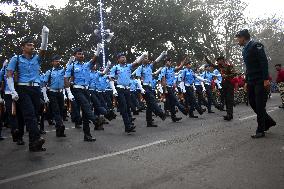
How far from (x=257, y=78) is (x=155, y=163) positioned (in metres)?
3.42

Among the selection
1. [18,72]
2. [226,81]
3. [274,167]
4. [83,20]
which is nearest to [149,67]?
[226,81]

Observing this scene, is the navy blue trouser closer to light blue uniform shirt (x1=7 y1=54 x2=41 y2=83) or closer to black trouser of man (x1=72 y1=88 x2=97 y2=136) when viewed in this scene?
black trouser of man (x1=72 y1=88 x2=97 y2=136)

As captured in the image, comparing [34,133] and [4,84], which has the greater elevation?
[4,84]

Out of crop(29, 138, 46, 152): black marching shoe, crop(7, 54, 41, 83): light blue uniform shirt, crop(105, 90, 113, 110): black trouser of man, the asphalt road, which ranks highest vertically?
crop(7, 54, 41, 83): light blue uniform shirt

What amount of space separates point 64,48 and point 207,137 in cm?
3260

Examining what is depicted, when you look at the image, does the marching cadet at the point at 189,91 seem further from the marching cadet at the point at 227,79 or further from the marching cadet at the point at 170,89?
the marching cadet at the point at 227,79

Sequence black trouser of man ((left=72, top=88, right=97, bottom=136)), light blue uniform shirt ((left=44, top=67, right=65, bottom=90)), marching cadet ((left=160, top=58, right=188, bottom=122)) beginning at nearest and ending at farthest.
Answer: black trouser of man ((left=72, top=88, right=97, bottom=136))
light blue uniform shirt ((left=44, top=67, right=65, bottom=90))
marching cadet ((left=160, top=58, right=188, bottom=122))

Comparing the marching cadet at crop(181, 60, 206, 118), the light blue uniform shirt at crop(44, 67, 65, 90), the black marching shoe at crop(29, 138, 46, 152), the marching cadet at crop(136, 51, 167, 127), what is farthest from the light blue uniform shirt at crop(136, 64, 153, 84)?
the black marching shoe at crop(29, 138, 46, 152)

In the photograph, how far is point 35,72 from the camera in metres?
7.80

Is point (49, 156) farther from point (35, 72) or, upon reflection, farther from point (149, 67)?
point (149, 67)

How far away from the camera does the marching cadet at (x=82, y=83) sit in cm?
Result: 866

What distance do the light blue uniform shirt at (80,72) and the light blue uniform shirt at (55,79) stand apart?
5.82 ft

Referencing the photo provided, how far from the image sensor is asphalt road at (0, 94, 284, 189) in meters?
4.55

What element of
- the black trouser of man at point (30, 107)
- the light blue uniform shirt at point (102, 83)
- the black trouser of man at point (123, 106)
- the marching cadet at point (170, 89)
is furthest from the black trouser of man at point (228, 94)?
the black trouser of man at point (30, 107)
